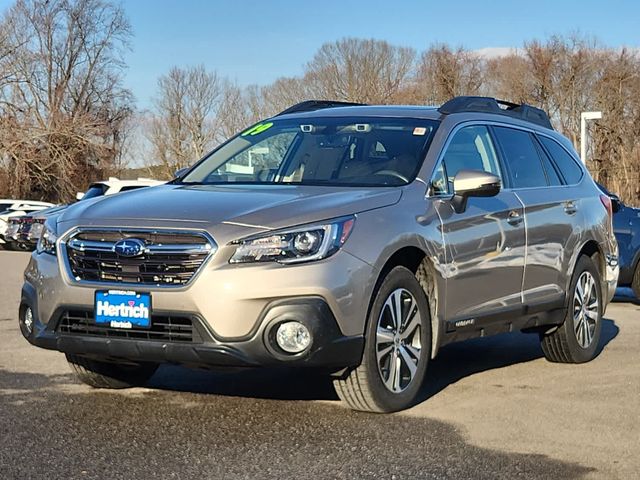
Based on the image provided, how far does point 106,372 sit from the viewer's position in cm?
612

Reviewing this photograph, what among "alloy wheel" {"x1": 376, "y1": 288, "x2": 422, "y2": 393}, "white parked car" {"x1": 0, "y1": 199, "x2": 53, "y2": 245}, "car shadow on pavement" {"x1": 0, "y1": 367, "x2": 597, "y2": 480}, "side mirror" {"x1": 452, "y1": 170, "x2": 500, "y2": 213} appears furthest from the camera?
"white parked car" {"x1": 0, "y1": 199, "x2": 53, "y2": 245}

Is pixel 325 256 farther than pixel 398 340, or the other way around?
pixel 398 340

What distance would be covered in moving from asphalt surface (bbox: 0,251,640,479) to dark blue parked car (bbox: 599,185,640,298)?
5240 mm

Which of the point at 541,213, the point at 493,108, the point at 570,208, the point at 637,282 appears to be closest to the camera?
the point at 541,213

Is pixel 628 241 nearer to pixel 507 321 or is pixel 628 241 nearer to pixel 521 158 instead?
pixel 521 158

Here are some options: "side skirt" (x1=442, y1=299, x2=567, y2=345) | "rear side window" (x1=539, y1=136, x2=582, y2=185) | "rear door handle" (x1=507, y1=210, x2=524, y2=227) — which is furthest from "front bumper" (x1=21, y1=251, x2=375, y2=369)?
"rear side window" (x1=539, y1=136, x2=582, y2=185)

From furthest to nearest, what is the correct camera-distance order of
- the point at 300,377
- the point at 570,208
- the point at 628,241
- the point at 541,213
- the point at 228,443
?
the point at 628,241 < the point at 570,208 < the point at 541,213 < the point at 300,377 < the point at 228,443

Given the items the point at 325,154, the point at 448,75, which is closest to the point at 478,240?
the point at 325,154

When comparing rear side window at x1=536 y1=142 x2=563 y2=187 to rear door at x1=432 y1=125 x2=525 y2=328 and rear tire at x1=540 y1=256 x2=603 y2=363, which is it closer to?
rear tire at x1=540 y1=256 x2=603 y2=363

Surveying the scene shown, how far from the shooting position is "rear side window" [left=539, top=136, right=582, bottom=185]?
25.6ft

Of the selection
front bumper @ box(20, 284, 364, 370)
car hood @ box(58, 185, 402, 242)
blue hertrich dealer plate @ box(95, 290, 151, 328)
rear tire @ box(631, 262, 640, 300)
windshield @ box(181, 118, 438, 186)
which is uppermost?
windshield @ box(181, 118, 438, 186)

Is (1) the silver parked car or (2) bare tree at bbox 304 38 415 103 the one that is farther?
(2) bare tree at bbox 304 38 415 103

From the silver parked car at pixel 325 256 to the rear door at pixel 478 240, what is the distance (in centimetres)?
1

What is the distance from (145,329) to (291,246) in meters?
0.86
